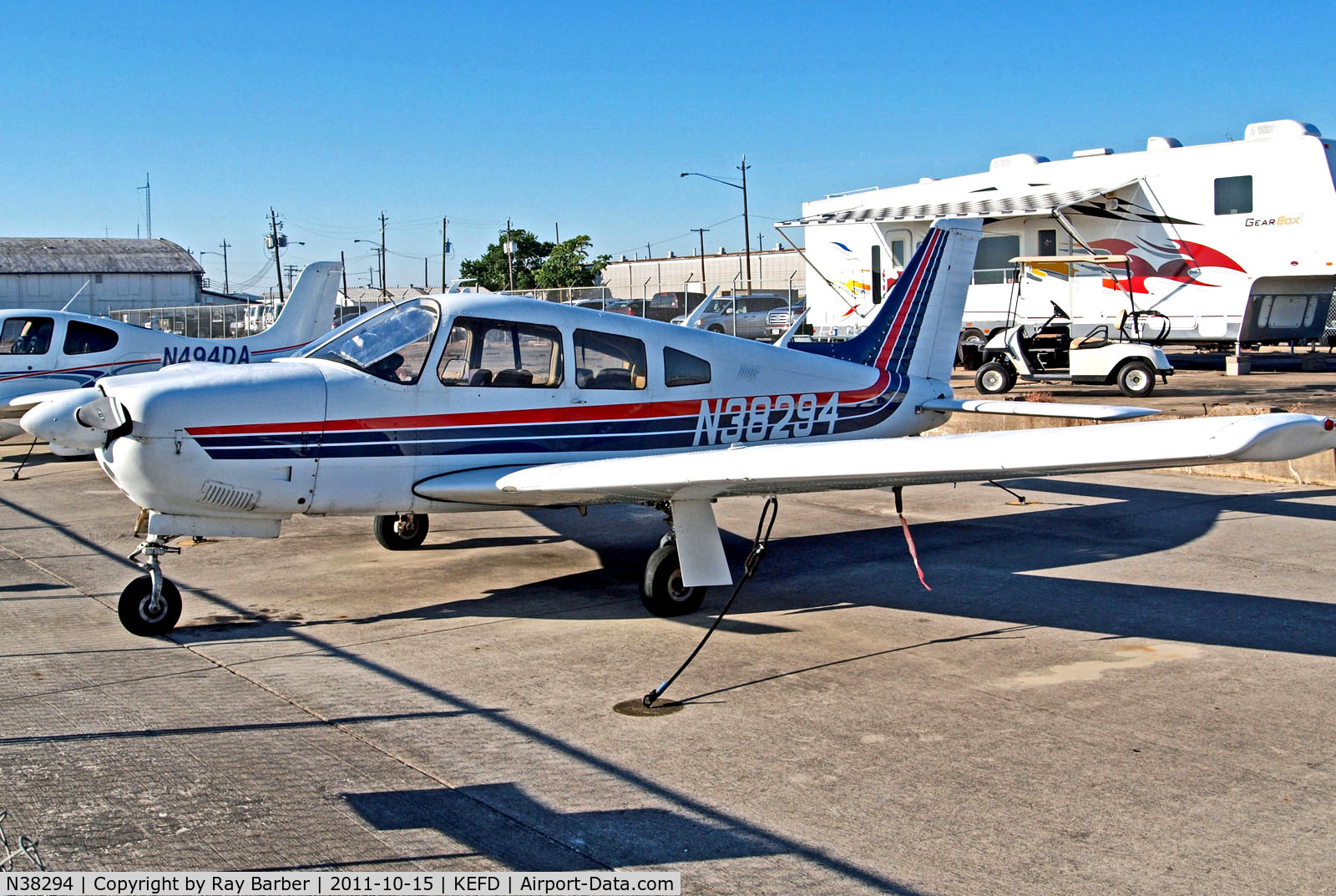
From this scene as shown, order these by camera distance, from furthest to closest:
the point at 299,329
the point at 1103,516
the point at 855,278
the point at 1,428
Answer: the point at 855,278 → the point at 299,329 → the point at 1,428 → the point at 1103,516

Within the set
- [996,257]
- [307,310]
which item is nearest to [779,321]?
[996,257]

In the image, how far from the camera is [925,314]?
10.6 metres

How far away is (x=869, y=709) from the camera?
550 centimetres

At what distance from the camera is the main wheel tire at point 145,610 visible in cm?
686

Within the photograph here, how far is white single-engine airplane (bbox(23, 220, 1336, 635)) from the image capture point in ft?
20.8

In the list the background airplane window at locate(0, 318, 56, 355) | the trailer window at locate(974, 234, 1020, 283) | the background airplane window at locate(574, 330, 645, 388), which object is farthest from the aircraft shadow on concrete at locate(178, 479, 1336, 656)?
the trailer window at locate(974, 234, 1020, 283)

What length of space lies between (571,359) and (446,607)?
1946mm

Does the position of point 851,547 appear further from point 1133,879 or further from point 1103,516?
point 1133,879

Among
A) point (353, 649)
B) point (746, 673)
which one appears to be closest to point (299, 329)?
point (353, 649)

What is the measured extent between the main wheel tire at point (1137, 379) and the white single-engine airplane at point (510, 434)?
10.4 meters

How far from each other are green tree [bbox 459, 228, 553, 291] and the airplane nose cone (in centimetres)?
6756

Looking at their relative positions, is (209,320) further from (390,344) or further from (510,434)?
(510,434)

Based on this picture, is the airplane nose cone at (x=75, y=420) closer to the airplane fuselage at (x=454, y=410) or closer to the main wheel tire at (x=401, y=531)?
the airplane fuselage at (x=454, y=410)

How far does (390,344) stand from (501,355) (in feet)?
2.51
